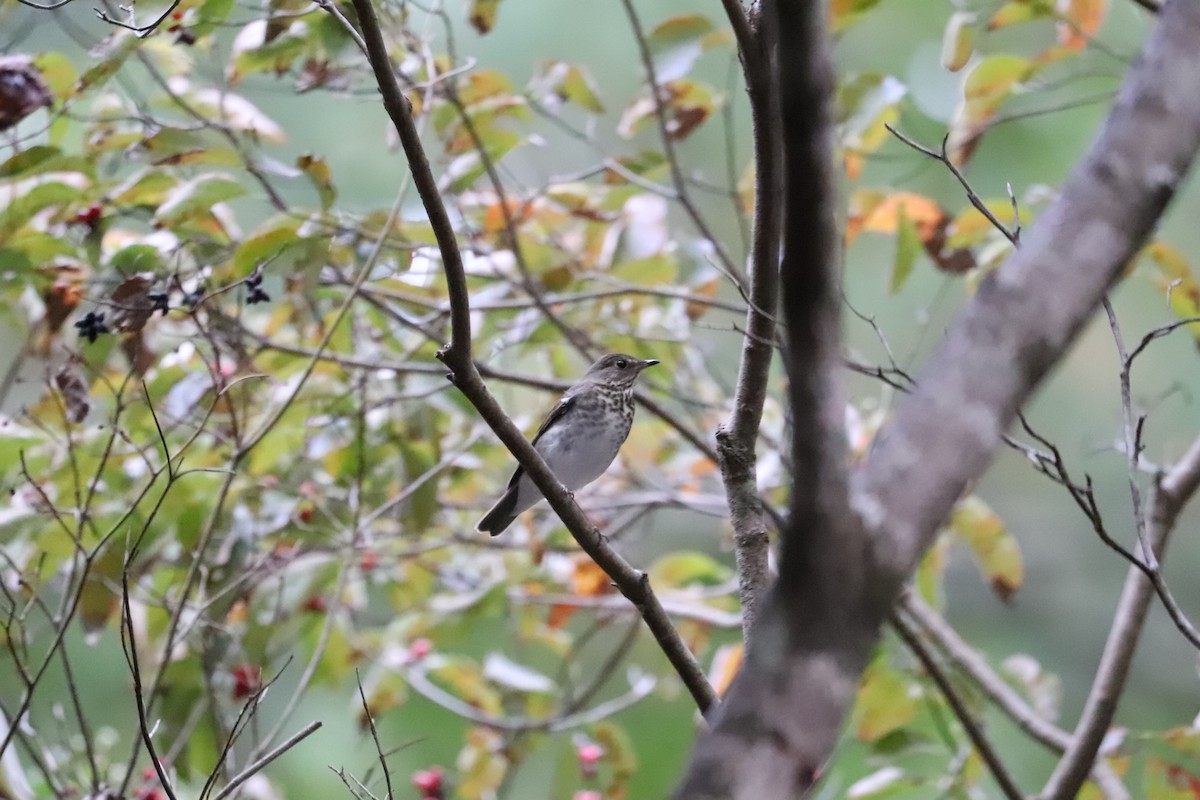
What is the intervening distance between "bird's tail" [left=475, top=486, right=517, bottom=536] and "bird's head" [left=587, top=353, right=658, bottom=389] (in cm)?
32

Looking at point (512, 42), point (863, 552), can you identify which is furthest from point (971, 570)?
point (863, 552)

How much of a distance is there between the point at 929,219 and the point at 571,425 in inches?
34.0

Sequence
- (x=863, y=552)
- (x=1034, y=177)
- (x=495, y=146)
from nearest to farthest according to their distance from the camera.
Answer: (x=863, y=552) → (x=495, y=146) → (x=1034, y=177)

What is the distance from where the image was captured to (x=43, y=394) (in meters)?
2.18

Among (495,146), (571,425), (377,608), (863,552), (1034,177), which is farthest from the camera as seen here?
(377,608)

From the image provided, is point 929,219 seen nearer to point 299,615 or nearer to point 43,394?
point 299,615

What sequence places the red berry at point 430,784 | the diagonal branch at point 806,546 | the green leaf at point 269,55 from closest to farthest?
1. the diagonal branch at point 806,546
2. the green leaf at point 269,55
3. the red berry at point 430,784

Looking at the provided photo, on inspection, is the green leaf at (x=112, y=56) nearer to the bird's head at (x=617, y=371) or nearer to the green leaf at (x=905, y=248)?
the bird's head at (x=617, y=371)

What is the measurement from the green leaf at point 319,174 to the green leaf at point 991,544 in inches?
54.8

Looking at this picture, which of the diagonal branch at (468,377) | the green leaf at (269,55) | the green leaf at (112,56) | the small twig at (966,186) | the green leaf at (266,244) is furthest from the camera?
the green leaf at (269,55)

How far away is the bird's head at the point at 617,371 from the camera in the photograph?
2.49 m

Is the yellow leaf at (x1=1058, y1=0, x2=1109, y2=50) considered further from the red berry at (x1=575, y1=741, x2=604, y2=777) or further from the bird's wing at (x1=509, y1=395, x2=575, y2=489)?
the red berry at (x1=575, y1=741, x2=604, y2=777)

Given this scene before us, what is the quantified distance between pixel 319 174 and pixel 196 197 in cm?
20

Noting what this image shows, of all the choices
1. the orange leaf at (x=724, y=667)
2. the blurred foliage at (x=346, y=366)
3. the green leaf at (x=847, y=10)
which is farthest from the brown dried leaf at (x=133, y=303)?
the orange leaf at (x=724, y=667)
